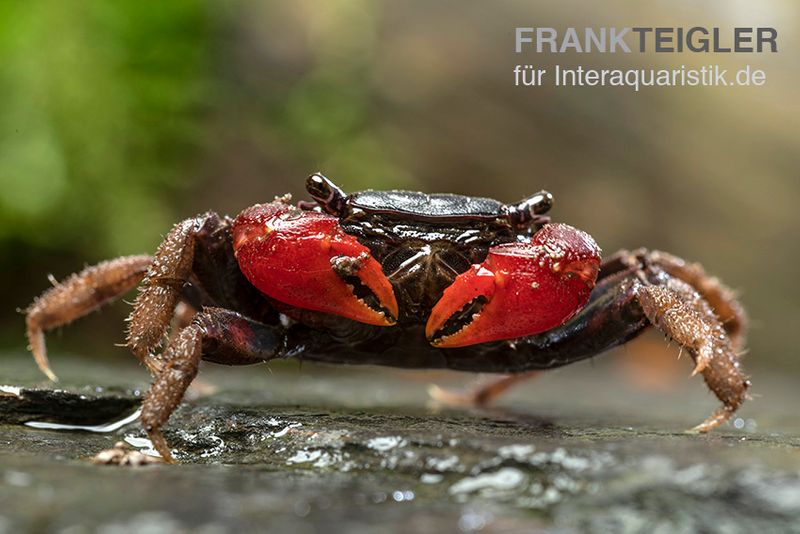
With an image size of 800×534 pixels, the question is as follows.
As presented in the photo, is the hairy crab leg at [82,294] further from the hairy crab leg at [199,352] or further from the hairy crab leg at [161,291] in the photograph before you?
the hairy crab leg at [199,352]

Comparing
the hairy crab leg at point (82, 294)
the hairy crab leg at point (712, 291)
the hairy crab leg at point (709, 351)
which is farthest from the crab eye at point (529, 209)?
the hairy crab leg at point (82, 294)

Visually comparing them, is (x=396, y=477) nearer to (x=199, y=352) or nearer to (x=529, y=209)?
(x=199, y=352)

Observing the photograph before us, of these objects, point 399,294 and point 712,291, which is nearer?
point 399,294

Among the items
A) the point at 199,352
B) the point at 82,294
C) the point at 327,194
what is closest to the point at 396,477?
the point at 199,352

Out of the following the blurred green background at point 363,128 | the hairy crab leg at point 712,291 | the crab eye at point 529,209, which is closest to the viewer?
the crab eye at point 529,209

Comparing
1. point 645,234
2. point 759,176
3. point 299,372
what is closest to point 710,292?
point 299,372

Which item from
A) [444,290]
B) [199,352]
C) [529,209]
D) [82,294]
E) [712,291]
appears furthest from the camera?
[712,291]

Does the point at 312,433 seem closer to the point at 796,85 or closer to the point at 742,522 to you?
the point at 742,522
